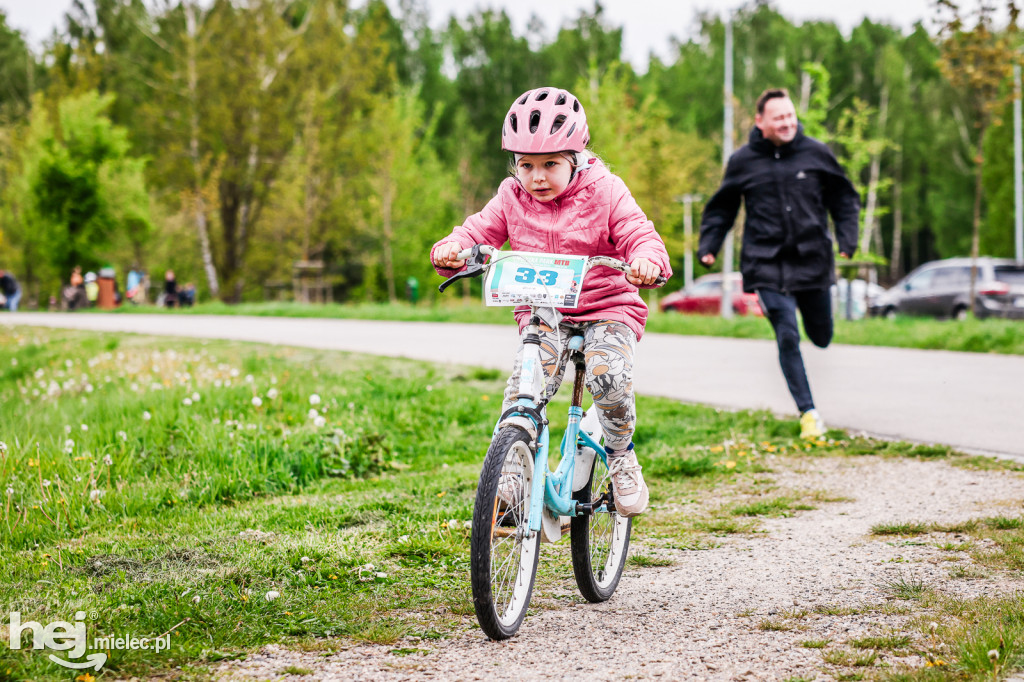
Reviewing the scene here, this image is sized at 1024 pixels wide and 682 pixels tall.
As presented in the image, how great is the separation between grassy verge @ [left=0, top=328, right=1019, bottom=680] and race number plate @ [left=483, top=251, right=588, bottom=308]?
44.8 inches

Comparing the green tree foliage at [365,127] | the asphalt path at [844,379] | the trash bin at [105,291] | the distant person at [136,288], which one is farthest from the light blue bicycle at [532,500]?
the distant person at [136,288]

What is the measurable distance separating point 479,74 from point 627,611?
5749 centimetres

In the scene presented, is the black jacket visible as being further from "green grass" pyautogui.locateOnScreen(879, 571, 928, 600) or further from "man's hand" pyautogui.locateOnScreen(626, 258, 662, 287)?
"man's hand" pyautogui.locateOnScreen(626, 258, 662, 287)

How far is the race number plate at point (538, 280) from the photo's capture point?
3.25 m

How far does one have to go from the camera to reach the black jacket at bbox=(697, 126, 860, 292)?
643 centimetres

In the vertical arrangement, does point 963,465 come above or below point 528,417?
below

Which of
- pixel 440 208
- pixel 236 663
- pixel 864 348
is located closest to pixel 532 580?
pixel 236 663

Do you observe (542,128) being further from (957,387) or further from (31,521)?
(957,387)

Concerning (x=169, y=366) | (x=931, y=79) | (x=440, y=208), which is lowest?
(x=169, y=366)

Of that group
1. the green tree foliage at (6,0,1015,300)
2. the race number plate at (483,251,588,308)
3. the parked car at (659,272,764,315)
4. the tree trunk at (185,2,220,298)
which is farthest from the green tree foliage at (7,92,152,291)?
the race number plate at (483,251,588,308)

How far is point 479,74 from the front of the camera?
58.5 m

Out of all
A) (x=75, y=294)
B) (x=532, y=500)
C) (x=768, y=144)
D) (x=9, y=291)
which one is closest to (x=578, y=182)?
(x=532, y=500)

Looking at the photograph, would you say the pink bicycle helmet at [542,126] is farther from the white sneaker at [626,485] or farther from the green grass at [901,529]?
the green grass at [901,529]

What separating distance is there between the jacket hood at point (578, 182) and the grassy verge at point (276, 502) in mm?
1472
